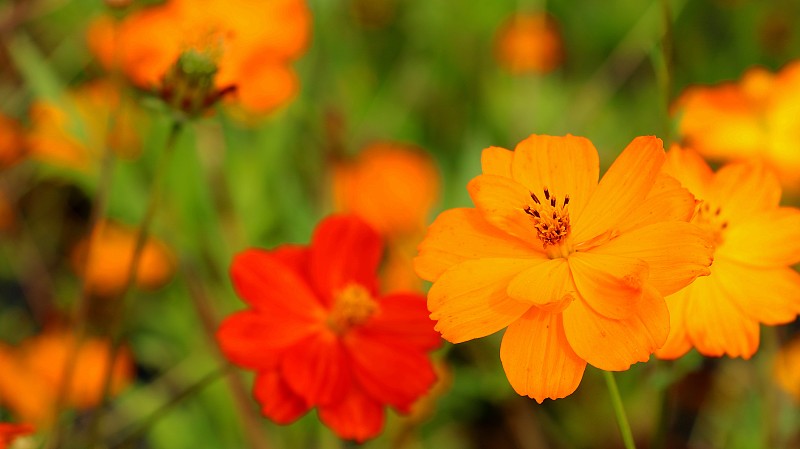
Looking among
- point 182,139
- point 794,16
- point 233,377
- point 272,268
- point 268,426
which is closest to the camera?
point 272,268

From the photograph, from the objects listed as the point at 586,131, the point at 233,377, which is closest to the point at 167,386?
the point at 233,377

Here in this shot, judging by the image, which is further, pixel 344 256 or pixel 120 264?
pixel 120 264

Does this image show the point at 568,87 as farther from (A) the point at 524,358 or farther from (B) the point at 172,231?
(A) the point at 524,358

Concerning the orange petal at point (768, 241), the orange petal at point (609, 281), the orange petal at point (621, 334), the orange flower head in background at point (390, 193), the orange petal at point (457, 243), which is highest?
the orange petal at point (457, 243)

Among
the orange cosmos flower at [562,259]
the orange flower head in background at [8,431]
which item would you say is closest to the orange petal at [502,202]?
the orange cosmos flower at [562,259]

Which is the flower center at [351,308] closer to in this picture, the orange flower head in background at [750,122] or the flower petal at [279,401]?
the flower petal at [279,401]

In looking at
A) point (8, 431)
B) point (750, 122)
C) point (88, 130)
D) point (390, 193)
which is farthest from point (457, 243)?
point (88, 130)

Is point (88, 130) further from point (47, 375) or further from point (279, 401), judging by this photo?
point (279, 401)
